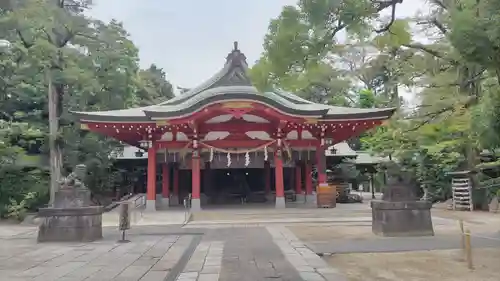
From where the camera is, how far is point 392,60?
17.1 m

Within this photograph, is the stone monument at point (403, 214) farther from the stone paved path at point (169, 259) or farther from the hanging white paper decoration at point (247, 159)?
the hanging white paper decoration at point (247, 159)

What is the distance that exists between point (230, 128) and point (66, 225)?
10006 mm

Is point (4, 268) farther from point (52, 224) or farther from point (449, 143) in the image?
point (449, 143)

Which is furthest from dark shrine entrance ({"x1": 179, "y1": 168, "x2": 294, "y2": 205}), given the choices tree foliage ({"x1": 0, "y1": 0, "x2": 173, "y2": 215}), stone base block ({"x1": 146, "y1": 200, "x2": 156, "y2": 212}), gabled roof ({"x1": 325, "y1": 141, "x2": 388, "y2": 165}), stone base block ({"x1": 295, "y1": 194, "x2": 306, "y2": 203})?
tree foliage ({"x1": 0, "y1": 0, "x2": 173, "y2": 215})

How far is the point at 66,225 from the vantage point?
33.7ft

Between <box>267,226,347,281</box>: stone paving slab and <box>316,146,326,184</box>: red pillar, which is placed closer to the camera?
<box>267,226,347,281</box>: stone paving slab

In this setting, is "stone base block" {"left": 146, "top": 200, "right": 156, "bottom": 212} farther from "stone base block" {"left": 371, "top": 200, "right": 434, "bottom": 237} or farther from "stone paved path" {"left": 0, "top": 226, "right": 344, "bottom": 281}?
"stone base block" {"left": 371, "top": 200, "right": 434, "bottom": 237}

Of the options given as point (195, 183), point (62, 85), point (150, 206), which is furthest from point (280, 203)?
point (62, 85)

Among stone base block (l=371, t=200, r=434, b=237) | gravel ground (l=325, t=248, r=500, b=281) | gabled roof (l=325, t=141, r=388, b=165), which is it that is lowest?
gravel ground (l=325, t=248, r=500, b=281)

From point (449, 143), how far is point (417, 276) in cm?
1049

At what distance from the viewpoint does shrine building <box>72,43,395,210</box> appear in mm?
17547

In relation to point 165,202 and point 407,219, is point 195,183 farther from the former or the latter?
point 407,219

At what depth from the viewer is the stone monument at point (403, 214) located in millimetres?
10148

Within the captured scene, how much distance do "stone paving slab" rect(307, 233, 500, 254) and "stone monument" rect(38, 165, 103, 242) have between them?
5.09m
